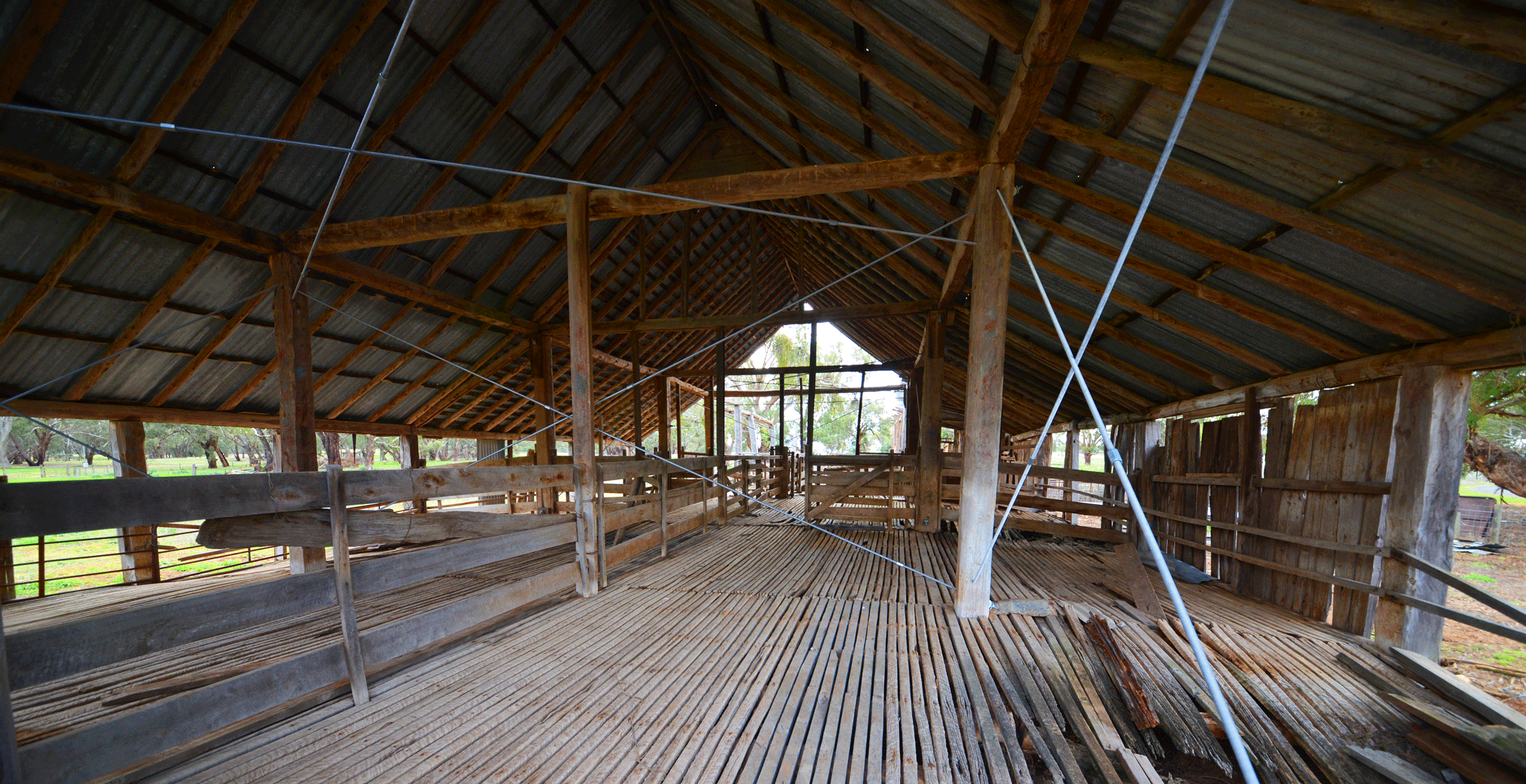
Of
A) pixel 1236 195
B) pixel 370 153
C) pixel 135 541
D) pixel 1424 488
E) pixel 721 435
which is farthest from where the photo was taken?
pixel 721 435

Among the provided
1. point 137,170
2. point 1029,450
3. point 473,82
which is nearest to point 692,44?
point 473,82

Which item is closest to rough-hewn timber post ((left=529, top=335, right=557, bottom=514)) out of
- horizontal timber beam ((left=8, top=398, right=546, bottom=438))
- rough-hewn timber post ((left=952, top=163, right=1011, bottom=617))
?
horizontal timber beam ((left=8, top=398, right=546, bottom=438))

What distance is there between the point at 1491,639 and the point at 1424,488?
8.27m

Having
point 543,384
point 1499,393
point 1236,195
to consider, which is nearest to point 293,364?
point 543,384

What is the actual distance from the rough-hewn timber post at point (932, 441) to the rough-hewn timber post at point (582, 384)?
501cm

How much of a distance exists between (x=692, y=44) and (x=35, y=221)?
686 cm

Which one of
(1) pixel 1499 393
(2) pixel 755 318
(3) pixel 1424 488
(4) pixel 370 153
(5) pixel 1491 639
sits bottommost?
(5) pixel 1491 639

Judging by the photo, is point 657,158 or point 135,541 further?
point 657,158

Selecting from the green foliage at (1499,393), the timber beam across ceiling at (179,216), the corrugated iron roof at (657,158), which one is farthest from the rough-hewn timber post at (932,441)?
the timber beam across ceiling at (179,216)

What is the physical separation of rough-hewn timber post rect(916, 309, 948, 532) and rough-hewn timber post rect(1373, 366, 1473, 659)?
4.38 metres

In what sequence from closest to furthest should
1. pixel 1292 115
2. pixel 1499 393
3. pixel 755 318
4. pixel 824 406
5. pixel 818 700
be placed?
1. pixel 1292 115
2. pixel 818 700
3. pixel 1499 393
4. pixel 755 318
5. pixel 824 406

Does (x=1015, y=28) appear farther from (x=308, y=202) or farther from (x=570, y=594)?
(x=308, y=202)

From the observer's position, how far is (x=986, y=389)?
12.8ft

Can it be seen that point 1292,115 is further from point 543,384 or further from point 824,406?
point 824,406
